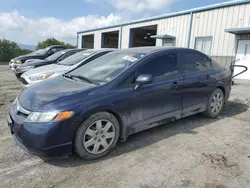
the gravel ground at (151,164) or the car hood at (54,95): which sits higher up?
the car hood at (54,95)

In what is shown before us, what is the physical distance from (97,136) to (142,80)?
1.05 metres

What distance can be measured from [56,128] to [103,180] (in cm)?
84

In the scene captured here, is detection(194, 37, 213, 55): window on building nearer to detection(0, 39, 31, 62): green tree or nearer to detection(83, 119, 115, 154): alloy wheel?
detection(83, 119, 115, 154): alloy wheel

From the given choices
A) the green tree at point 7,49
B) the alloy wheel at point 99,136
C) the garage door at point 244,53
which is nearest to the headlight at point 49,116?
the alloy wheel at point 99,136

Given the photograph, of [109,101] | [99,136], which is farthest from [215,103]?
[99,136]

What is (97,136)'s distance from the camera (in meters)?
2.85

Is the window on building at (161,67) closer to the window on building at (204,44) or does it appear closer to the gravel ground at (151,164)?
the gravel ground at (151,164)

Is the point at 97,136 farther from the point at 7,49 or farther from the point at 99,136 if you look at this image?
the point at 7,49

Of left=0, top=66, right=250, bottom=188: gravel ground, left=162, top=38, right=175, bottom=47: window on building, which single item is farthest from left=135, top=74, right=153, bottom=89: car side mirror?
left=162, top=38, right=175, bottom=47: window on building

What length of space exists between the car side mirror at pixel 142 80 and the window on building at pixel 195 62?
1126 mm

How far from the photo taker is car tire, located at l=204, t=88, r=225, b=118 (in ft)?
14.6

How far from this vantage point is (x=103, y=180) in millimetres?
2400

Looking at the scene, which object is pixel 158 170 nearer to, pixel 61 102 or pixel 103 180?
pixel 103 180

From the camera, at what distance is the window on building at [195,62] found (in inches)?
156
